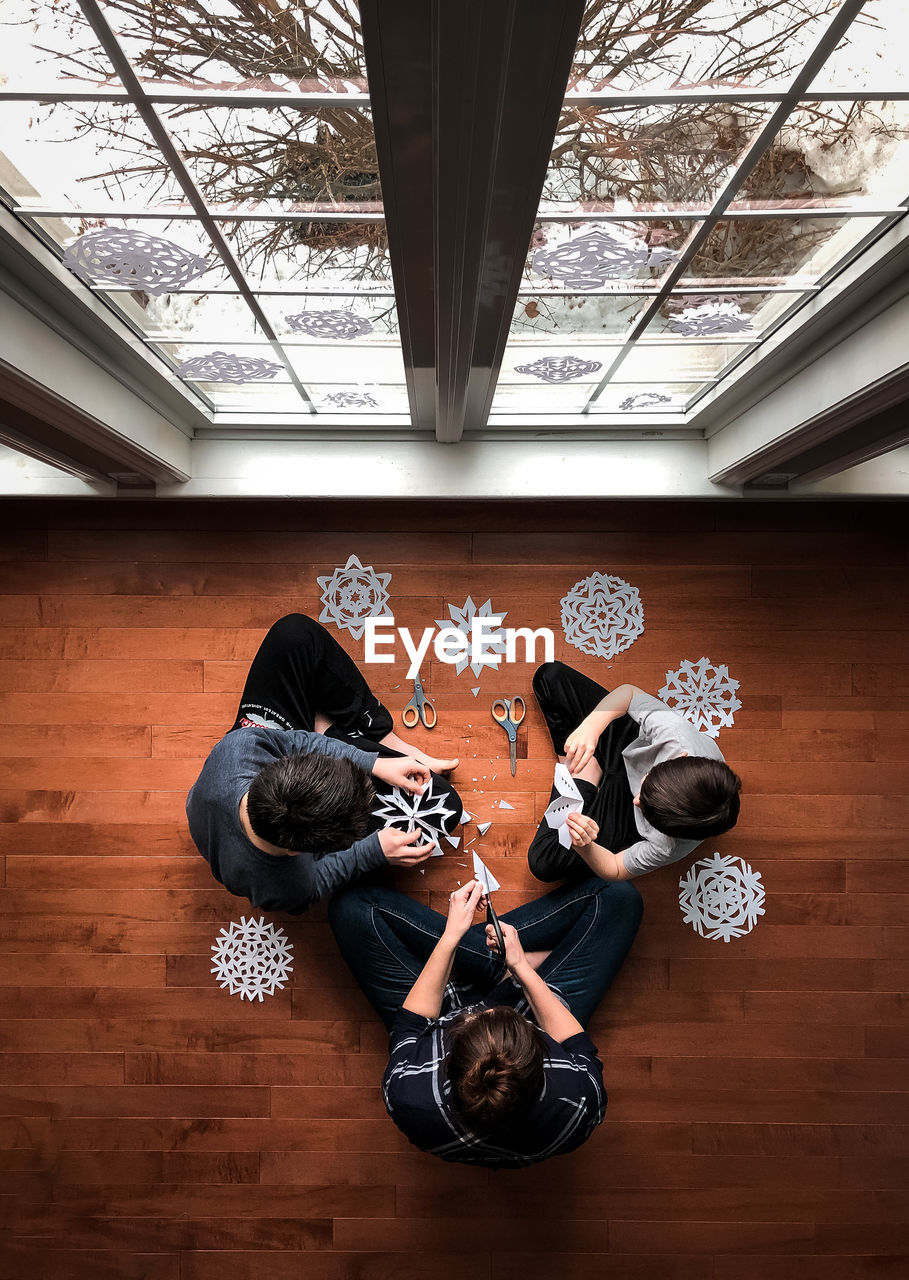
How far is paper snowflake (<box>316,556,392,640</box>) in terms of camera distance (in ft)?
8.03

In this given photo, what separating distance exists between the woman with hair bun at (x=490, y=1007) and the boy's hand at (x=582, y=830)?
7.7 inches

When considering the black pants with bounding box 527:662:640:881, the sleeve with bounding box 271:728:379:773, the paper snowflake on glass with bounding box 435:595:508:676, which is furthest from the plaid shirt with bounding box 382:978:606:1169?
the paper snowflake on glass with bounding box 435:595:508:676

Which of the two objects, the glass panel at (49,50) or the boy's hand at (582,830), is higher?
the glass panel at (49,50)

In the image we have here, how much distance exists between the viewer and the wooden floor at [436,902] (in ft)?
7.75

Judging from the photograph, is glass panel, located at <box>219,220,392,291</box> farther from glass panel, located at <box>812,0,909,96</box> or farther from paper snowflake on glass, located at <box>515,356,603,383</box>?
glass panel, located at <box>812,0,909,96</box>

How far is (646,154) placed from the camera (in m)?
1.06

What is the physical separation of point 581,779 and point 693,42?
185cm

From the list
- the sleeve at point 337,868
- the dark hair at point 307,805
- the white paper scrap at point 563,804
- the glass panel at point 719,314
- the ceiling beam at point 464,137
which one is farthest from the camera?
the white paper scrap at point 563,804

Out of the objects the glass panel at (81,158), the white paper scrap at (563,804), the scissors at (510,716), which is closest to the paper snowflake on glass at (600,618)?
the scissors at (510,716)

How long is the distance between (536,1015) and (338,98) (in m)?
2.15

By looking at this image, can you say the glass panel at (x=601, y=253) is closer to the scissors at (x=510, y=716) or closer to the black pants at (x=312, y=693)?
the black pants at (x=312, y=693)

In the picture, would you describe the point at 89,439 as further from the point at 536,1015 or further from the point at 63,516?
the point at 536,1015

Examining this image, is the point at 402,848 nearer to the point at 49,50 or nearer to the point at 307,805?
the point at 307,805

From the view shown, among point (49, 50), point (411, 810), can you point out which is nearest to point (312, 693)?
point (411, 810)
